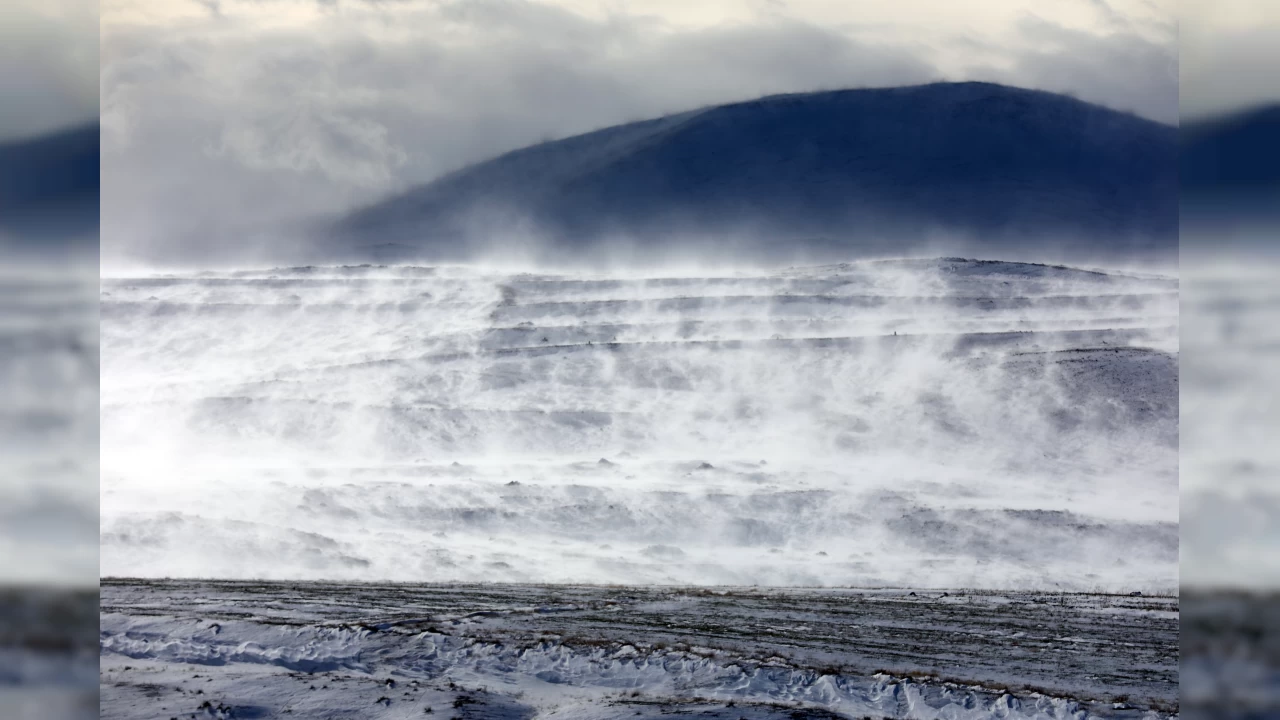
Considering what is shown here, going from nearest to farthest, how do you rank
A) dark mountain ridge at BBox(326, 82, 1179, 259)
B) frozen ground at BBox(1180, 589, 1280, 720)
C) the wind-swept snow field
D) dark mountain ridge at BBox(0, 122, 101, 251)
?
frozen ground at BBox(1180, 589, 1280, 720)
dark mountain ridge at BBox(0, 122, 101, 251)
the wind-swept snow field
dark mountain ridge at BBox(326, 82, 1179, 259)

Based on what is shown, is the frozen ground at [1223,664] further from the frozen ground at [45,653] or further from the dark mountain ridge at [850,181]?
the frozen ground at [45,653]

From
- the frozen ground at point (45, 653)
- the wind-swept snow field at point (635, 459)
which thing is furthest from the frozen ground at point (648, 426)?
the frozen ground at point (45, 653)

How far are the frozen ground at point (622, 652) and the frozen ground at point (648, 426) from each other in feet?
0.46

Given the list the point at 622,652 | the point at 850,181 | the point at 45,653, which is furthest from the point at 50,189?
the point at 850,181

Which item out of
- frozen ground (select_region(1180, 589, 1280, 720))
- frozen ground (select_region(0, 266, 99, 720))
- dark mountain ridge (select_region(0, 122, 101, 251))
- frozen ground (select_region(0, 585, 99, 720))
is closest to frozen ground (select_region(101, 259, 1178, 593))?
frozen ground (select_region(0, 266, 99, 720))

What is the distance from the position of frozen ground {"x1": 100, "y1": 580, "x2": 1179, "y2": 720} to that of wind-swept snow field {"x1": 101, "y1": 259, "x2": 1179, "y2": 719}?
0.07 feet

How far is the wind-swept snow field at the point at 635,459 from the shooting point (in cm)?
539

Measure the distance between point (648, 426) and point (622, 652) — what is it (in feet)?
3.81

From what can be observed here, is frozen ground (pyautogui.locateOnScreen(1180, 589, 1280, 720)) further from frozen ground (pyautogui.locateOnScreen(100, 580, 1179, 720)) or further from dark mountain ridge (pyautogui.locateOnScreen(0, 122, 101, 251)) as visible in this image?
dark mountain ridge (pyautogui.locateOnScreen(0, 122, 101, 251))

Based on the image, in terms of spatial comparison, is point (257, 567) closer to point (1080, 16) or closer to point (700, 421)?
point (700, 421)

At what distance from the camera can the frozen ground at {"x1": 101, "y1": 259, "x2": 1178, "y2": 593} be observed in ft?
18.1

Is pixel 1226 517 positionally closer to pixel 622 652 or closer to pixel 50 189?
pixel 622 652

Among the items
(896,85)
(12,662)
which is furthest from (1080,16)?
(12,662)

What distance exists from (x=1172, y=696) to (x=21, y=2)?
17.8ft
